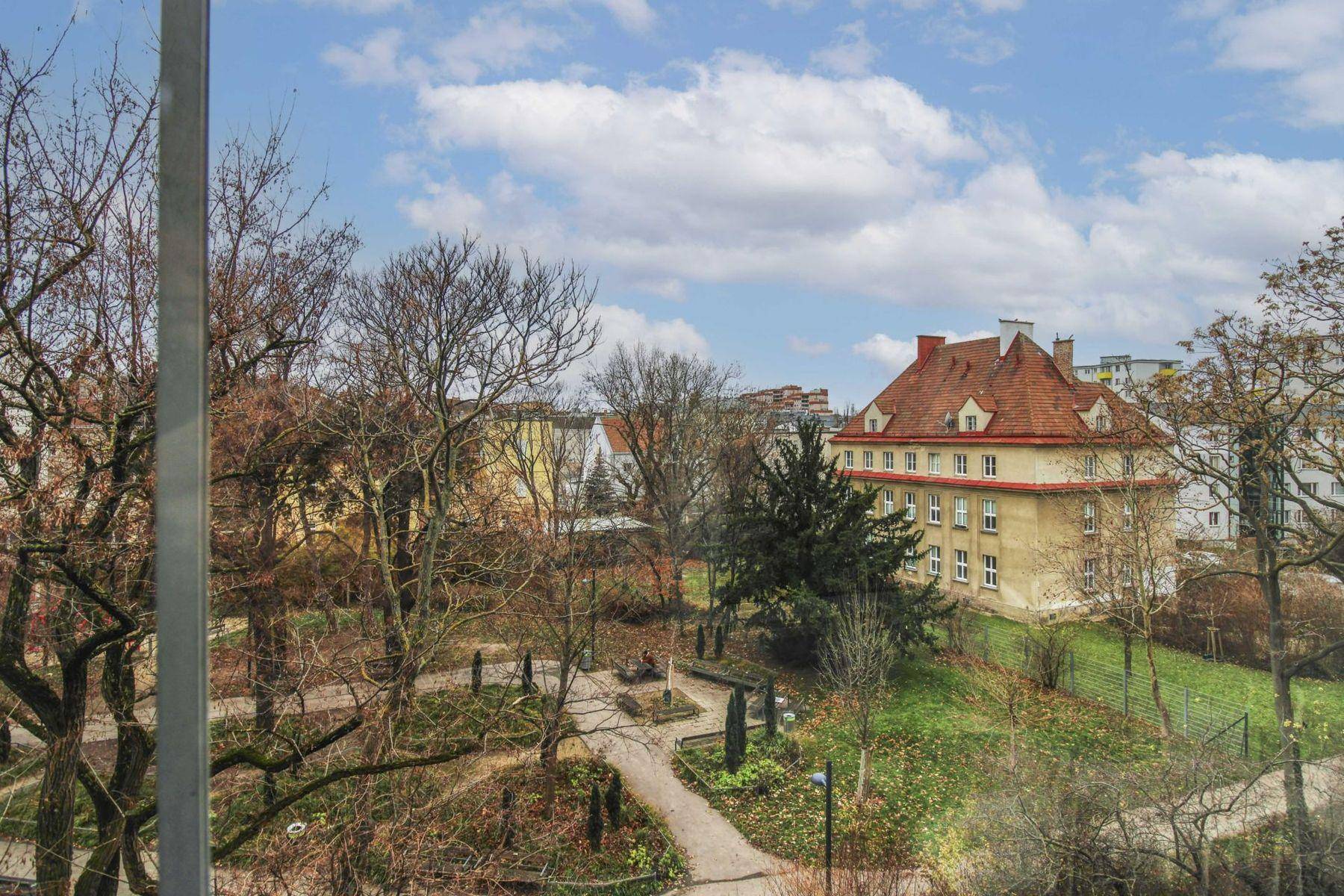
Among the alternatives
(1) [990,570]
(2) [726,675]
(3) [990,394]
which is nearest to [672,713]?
(2) [726,675]

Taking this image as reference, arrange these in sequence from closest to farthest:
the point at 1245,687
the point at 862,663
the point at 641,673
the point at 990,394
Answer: the point at 1245,687
the point at 862,663
the point at 641,673
the point at 990,394

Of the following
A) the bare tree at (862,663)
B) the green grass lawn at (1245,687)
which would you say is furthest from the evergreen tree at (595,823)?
the green grass lawn at (1245,687)

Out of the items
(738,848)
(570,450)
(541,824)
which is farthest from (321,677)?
(570,450)

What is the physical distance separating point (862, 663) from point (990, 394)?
16.3 feet

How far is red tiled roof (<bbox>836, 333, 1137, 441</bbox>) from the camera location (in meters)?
7.56

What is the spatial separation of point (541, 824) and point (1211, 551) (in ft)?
14.5

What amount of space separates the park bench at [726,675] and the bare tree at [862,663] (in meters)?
0.73

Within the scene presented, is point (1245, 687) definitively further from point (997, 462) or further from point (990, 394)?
point (990, 394)

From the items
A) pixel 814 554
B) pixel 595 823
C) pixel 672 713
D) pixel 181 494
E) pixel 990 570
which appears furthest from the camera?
pixel 990 570

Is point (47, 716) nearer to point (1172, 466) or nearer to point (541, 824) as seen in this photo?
point (541, 824)

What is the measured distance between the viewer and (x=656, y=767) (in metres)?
5.57

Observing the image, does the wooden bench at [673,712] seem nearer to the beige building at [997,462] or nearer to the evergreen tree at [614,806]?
the evergreen tree at [614,806]

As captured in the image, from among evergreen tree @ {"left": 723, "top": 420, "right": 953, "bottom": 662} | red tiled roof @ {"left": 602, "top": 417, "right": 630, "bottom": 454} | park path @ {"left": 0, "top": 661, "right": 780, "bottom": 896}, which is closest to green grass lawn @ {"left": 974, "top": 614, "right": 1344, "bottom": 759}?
evergreen tree @ {"left": 723, "top": 420, "right": 953, "bottom": 662}

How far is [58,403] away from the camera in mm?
2488
